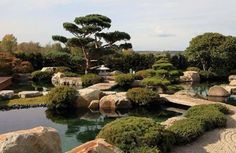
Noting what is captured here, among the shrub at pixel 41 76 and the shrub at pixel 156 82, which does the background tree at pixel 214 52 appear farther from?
the shrub at pixel 41 76

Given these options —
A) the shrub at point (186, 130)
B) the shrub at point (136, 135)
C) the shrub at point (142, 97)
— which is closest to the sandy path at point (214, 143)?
the shrub at point (186, 130)

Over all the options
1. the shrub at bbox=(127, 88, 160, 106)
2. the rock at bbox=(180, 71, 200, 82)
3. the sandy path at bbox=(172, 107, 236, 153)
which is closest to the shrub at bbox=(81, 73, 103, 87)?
the rock at bbox=(180, 71, 200, 82)

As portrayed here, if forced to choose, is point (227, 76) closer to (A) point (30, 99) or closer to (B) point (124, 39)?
(B) point (124, 39)

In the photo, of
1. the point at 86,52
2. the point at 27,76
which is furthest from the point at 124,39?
the point at 27,76

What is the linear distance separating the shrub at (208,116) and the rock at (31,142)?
7.84m

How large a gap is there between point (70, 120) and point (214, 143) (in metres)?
8.15

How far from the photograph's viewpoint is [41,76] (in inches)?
1433

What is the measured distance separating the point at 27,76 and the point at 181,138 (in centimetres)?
2870

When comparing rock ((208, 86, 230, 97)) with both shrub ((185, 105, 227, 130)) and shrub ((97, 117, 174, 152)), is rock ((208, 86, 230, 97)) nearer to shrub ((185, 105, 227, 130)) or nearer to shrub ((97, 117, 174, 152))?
shrub ((185, 105, 227, 130))

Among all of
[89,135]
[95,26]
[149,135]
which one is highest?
[95,26]

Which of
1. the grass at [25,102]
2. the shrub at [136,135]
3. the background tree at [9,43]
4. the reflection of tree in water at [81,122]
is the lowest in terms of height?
the reflection of tree in water at [81,122]

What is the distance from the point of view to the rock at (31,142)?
574 cm

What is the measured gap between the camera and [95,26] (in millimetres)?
36031

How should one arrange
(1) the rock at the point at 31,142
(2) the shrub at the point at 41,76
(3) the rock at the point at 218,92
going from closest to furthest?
(1) the rock at the point at 31,142 → (3) the rock at the point at 218,92 → (2) the shrub at the point at 41,76
